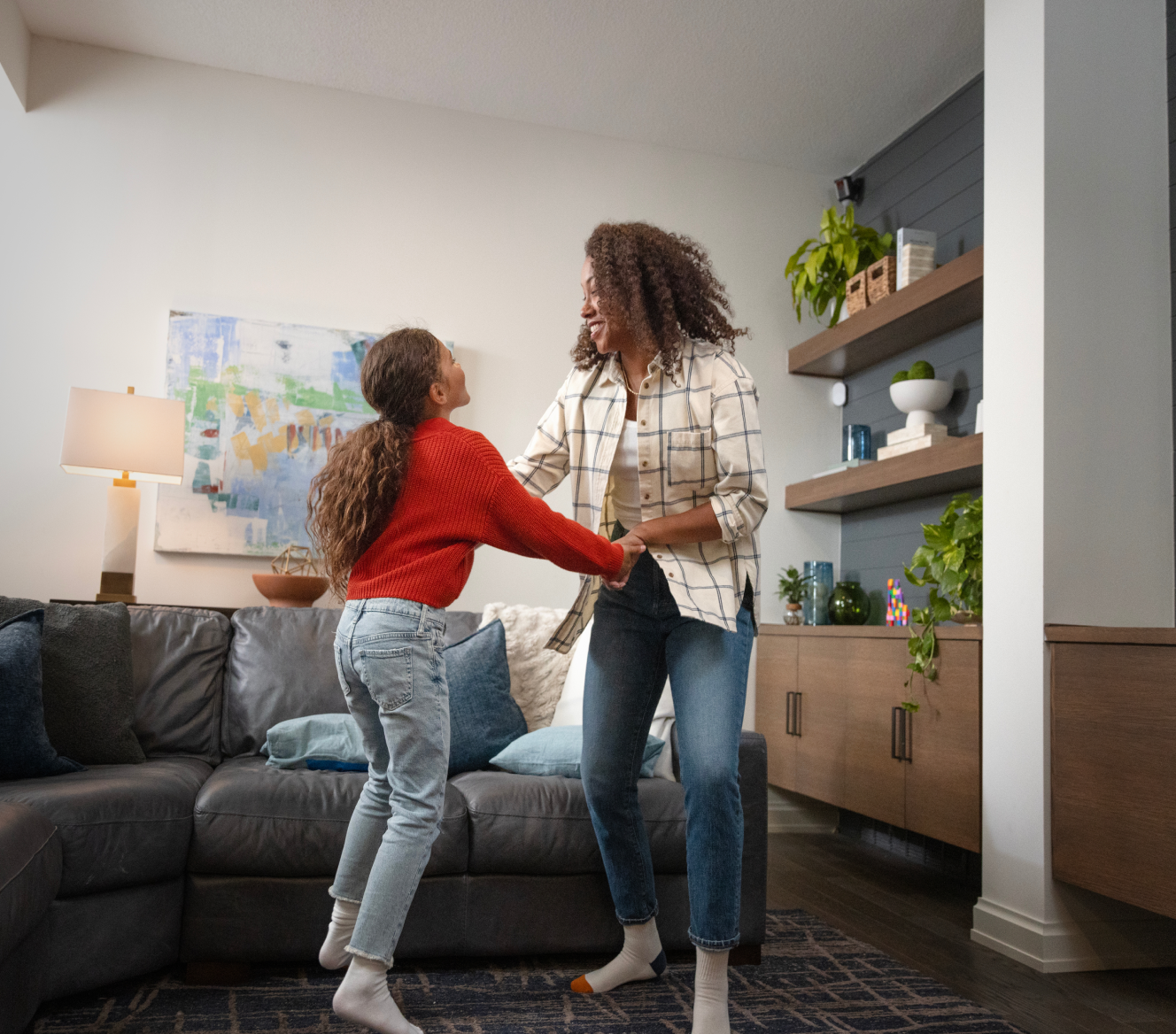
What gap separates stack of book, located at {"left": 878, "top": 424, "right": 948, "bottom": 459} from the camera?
11.4ft

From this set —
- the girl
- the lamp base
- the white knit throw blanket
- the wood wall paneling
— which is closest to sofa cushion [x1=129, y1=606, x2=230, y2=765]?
the lamp base

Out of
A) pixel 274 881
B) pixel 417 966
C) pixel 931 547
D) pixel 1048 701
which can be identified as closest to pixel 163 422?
pixel 274 881

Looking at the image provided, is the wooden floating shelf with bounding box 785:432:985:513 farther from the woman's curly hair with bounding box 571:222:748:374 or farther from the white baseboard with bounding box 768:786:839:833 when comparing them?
the woman's curly hair with bounding box 571:222:748:374

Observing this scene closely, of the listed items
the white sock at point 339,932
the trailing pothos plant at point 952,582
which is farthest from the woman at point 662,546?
the trailing pothos plant at point 952,582

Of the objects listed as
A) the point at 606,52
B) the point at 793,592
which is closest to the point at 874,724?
the point at 793,592

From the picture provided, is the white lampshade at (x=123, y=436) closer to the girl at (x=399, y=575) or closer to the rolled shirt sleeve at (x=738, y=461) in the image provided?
the girl at (x=399, y=575)

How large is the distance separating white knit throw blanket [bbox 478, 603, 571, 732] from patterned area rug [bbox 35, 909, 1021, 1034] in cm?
67

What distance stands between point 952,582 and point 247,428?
100 inches

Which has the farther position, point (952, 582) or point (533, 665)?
point (952, 582)

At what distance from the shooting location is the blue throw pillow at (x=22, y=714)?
6.67 ft

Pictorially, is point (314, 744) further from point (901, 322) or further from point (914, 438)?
point (901, 322)

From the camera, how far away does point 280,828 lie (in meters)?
2.07

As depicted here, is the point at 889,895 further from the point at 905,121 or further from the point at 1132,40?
the point at 905,121

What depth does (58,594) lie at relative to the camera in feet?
11.5
